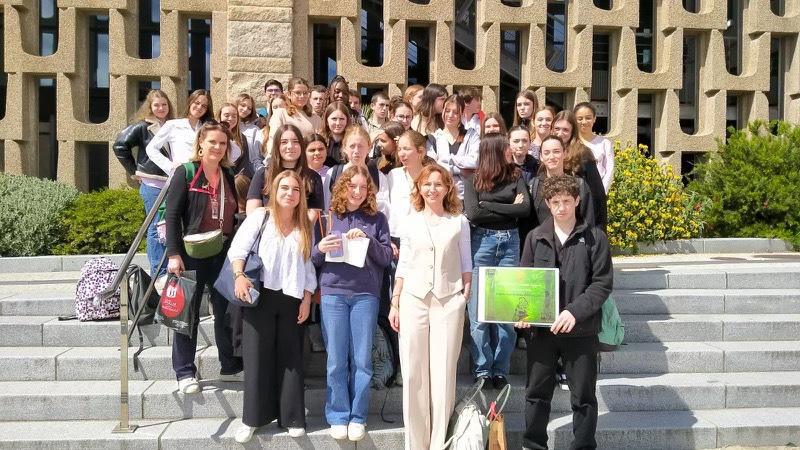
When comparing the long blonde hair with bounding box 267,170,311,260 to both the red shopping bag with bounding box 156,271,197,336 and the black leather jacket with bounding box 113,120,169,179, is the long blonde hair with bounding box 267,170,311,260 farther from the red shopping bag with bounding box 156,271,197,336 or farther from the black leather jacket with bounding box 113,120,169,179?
the black leather jacket with bounding box 113,120,169,179

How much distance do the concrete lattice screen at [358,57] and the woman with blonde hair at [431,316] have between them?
5611 millimetres

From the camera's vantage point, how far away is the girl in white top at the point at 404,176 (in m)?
4.78

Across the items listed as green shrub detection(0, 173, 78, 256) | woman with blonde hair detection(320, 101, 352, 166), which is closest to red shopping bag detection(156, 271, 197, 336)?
woman with blonde hair detection(320, 101, 352, 166)

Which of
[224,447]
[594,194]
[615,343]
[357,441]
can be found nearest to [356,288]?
[357,441]

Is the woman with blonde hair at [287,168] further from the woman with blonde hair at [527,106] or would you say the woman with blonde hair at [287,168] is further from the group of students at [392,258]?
the woman with blonde hair at [527,106]

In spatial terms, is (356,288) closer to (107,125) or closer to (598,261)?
(598,261)

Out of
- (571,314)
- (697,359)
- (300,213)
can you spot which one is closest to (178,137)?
(300,213)

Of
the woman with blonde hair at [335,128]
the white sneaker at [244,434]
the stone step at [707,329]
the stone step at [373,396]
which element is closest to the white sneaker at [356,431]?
the stone step at [373,396]

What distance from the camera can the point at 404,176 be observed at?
195 inches

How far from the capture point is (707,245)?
9.56 m

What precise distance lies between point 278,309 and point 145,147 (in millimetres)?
2380

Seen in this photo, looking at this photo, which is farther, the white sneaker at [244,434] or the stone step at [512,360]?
the stone step at [512,360]

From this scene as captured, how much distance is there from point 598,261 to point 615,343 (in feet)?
1.74

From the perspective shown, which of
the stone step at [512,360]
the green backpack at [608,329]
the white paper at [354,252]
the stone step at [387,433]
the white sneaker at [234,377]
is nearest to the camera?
the green backpack at [608,329]
